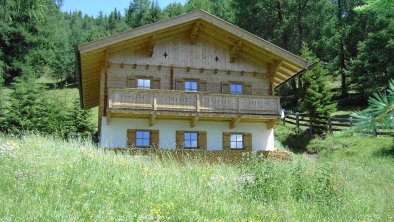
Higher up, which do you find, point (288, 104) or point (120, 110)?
point (288, 104)

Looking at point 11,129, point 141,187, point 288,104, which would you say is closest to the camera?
point 141,187

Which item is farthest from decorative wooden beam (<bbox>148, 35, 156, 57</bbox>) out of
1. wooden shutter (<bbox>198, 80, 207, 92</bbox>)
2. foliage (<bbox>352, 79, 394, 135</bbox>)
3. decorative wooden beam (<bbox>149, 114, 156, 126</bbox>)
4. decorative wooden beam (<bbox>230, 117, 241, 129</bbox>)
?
foliage (<bbox>352, 79, 394, 135</bbox>)

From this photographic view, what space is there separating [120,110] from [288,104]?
27835 mm

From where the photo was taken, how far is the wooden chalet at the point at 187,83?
21.2m

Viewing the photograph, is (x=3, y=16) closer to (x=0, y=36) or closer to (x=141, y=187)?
(x=141, y=187)

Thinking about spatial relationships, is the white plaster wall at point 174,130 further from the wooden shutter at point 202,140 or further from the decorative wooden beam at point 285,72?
the decorative wooden beam at point 285,72

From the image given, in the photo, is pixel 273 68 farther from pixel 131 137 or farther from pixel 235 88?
pixel 131 137

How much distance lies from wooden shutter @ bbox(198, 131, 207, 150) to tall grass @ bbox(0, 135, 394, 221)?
937 cm

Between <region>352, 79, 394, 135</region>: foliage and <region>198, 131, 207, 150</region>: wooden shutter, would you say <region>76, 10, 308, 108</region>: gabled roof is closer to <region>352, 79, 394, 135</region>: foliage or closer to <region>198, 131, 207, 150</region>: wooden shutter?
<region>198, 131, 207, 150</region>: wooden shutter

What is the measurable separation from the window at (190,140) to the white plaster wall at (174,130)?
252 millimetres

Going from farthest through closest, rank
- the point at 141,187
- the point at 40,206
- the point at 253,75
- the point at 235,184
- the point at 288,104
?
the point at 288,104 < the point at 253,75 < the point at 235,184 < the point at 141,187 < the point at 40,206

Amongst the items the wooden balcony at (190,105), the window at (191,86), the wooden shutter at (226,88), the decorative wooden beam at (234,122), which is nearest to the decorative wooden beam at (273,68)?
the wooden balcony at (190,105)

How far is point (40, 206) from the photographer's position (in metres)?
7.31

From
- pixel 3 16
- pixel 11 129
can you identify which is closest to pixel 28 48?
pixel 11 129
